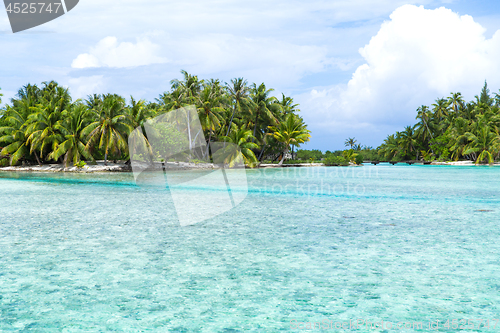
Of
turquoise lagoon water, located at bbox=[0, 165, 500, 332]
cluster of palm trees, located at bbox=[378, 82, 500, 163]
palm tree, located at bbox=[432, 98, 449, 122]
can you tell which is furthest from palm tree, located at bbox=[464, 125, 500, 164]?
turquoise lagoon water, located at bbox=[0, 165, 500, 332]

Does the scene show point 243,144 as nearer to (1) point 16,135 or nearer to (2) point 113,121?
(2) point 113,121

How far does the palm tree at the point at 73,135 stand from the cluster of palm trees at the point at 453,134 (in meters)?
41.4

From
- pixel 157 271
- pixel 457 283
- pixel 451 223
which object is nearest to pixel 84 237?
Answer: pixel 157 271

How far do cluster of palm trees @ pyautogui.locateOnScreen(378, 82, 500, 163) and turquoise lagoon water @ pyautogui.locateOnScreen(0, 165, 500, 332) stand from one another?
144 ft

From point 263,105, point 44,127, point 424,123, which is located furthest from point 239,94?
point 424,123

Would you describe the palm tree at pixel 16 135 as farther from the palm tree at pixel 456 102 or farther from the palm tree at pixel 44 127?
the palm tree at pixel 456 102

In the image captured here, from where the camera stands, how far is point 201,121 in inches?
1412

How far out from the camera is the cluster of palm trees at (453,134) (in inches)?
1855

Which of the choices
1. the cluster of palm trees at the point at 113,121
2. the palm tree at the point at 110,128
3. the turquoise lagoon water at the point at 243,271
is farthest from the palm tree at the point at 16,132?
the turquoise lagoon water at the point at 243,271

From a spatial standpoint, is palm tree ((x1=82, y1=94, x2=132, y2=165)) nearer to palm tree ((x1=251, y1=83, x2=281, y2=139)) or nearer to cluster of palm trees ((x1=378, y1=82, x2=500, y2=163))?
palm tree ((x1=251, y1=83, x2=281, y2=139))

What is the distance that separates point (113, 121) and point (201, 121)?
25.2 ft

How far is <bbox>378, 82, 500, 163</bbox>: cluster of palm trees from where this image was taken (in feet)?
155

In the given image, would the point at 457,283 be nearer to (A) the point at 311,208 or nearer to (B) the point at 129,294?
(B) the point at 129,294

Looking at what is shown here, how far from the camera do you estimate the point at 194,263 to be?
17.0 feet
